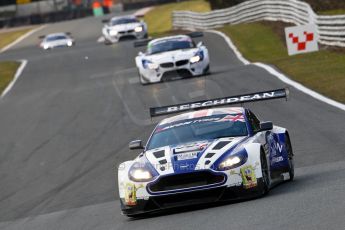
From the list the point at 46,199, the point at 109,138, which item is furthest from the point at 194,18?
the point at 46,199

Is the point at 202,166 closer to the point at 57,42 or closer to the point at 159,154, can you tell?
the point at 159,154

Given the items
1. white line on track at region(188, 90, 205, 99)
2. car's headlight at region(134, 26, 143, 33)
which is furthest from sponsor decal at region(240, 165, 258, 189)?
car's headlight at region(134, 26, 143, 33)

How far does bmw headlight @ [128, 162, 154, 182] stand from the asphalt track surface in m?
0.45

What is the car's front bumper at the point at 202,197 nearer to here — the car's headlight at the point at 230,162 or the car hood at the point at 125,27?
the car's headlight at the point at 230,162

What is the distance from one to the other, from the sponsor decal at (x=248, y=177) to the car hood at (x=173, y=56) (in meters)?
17.8

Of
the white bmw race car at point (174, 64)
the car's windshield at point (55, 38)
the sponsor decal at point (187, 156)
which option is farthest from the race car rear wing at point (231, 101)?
the car's windshield at point (55, 38)

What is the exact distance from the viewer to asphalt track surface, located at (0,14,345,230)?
1003cm

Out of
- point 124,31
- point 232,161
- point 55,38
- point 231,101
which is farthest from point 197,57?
point 55,38

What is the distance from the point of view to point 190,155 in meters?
11.0

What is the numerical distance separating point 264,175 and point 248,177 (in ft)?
1.15

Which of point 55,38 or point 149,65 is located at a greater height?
point 149,65

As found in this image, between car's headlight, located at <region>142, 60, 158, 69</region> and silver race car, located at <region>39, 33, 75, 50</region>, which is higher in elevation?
car's headlight, located at <region>142, 60, 158, 69</region>

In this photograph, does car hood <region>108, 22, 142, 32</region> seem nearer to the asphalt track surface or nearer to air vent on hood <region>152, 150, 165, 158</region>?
the asphalt track surface

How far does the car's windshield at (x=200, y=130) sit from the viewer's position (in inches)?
467
